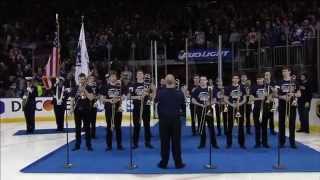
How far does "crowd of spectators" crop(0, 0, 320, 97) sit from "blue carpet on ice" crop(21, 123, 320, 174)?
288 inches

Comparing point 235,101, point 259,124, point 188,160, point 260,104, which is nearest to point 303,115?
point 259,124

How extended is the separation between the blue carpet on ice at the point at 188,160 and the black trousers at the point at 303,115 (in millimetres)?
2535

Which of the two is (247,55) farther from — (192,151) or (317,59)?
(192,151)

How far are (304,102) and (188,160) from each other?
5889mm

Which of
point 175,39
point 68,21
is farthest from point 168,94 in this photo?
point 68,21

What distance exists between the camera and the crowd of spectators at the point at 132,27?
73.9 ft

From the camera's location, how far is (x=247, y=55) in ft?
66.0

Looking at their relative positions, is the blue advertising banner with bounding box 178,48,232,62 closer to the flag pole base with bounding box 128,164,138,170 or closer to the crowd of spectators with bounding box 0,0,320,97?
the crowd of spectators with bounding box 0,0,320,97

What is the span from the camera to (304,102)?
51.9 ft

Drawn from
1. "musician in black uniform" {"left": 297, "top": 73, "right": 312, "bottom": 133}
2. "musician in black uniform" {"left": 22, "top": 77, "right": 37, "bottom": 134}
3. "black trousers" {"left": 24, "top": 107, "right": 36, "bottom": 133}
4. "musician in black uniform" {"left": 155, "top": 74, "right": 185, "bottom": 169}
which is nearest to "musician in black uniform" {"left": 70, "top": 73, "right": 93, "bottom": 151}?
"musician in black uniform" {"left": 155, "top": 74, "right": 185, "bottom": 169}

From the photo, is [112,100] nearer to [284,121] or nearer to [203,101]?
[203,101]

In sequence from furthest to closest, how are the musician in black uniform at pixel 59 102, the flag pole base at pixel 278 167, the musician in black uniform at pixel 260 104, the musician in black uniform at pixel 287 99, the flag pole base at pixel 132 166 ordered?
the musician in black uniform at pixel 59 102 < the musician in black uniform at pixel 260 104 < the musician in black uniform at pixel 287 99 < the flag pole base at pixel 132 166 < the flag pole base at pixel 278 167

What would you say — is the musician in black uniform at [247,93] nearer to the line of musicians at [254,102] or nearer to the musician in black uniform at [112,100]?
the line of musicians at [254,102]

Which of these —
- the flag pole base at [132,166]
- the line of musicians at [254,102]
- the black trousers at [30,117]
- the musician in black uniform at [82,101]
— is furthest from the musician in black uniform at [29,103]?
the flag pole base at [132,166]
